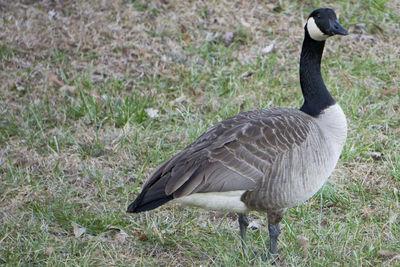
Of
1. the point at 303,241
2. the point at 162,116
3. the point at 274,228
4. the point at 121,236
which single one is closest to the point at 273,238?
the point at 274,228

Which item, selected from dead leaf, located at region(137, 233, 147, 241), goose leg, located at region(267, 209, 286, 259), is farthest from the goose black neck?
dead leaf, located at region(137, 233, 147, 241)

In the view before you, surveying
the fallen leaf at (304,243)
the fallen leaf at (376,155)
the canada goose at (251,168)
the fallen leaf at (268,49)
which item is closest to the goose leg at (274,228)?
the canada goose at (251,168)

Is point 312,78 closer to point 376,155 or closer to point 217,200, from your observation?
point 376,155

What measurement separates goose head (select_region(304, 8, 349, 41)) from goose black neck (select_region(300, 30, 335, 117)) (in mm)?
132

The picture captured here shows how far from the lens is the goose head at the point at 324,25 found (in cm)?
489

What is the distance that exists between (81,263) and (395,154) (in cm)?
320

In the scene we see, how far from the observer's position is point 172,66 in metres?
7.68

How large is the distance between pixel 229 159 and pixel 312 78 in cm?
134

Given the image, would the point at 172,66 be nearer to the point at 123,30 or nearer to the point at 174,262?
the point at 123,30

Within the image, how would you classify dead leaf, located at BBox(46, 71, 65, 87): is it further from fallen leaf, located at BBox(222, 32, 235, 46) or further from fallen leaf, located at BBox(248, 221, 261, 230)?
fallen leaf, located at BBox(248, 221, 261, 230)

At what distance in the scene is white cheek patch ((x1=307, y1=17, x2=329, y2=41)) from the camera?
4984 millimetres

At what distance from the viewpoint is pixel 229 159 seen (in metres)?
4.37

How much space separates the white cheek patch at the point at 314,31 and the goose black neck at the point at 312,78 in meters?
0.06

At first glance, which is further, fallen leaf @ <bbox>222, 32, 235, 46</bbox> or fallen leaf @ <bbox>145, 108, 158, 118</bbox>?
fallen leaf @ <bbox>222, 32, 235, 46</bbox>
